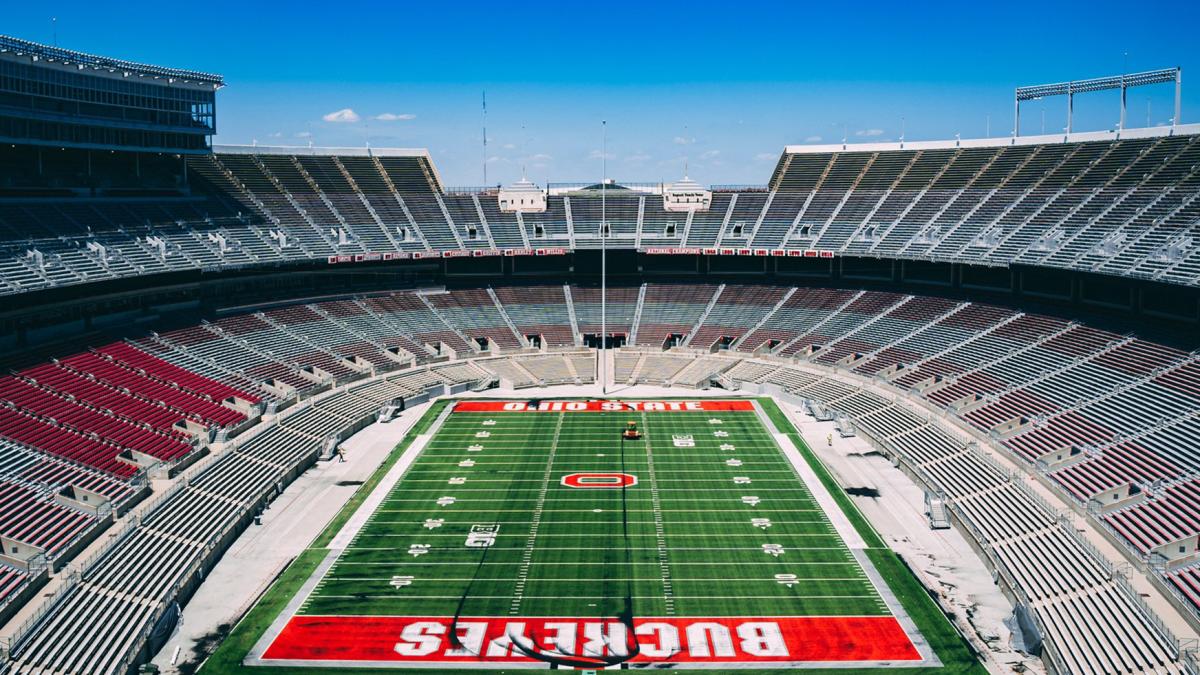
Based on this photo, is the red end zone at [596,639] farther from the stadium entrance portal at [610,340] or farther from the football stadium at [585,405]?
the stadium entrance portal at [610,340]

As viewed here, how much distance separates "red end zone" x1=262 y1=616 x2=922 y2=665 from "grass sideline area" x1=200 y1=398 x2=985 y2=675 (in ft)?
2.07

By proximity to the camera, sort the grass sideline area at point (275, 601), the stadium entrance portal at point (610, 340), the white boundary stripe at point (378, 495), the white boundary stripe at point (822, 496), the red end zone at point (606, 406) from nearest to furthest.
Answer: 1. the grass sideline area at point (275, 601)
2. the white boundary stripe at point (822, 496)
3. the white boundary stripe at point (378, 495)
4. the red end zone at point (606, 406)
5. the stadium entrance portal at point (610, 340)

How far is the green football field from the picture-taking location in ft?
86.7

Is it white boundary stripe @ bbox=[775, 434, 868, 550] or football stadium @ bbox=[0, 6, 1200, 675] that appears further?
white boundary stripe @ bbox=[775, 434, 868, 550]

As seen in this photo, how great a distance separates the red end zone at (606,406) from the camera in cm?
5369

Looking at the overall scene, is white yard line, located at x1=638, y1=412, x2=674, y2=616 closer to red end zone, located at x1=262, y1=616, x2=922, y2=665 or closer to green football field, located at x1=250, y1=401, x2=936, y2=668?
green football field, located at x1=250, y1=401, x2=936, y2=668

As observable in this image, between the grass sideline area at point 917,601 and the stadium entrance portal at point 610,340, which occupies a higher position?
the stadium entrance portal at point 610,340

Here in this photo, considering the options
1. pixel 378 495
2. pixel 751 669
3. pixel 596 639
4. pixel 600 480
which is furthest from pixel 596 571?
pixel 378 495

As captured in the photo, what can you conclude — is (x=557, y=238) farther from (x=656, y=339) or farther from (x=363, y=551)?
(x=363, y=551)

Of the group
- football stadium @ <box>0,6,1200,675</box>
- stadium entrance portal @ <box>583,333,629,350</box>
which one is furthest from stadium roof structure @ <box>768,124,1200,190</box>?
stadium entrance portal @ <box>583,333,629,350</box>

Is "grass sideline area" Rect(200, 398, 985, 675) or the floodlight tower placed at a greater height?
the floodlight tower

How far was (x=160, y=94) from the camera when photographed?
55.6 metres

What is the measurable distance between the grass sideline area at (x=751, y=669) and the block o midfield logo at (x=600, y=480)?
8.01m

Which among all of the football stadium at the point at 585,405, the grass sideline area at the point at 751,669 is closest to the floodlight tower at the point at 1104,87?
the football stadium at the point at 585,405
